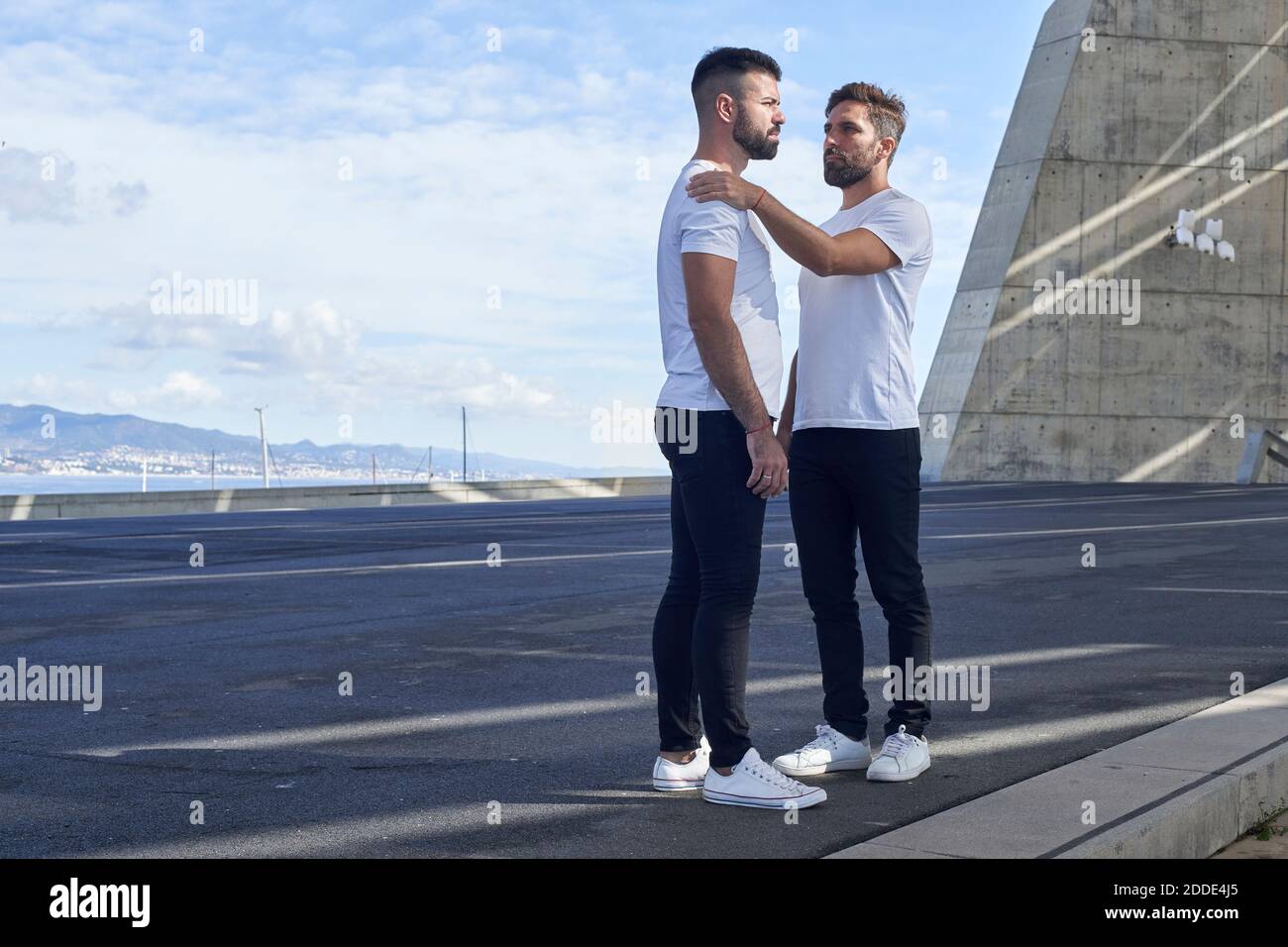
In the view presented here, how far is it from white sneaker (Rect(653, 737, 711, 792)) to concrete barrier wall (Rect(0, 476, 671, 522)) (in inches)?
825

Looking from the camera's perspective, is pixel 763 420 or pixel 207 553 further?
pixel 207 553

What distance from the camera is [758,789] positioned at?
422 cm

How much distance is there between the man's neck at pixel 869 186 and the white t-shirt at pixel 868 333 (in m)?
0.06

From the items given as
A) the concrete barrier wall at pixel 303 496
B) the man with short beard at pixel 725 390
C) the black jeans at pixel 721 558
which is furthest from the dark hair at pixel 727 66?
the concrete barrier wall at pixel 303 496

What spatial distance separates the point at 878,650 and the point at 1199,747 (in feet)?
9.68

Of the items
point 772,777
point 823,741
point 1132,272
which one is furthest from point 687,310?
point 1132,272

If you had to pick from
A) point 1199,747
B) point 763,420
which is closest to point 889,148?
point 763,420

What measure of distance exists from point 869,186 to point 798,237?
2.15 ft

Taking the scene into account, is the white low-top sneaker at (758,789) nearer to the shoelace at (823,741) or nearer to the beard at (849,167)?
the shoelace at (823,741)

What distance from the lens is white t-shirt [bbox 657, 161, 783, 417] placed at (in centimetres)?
425

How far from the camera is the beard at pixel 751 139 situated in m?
4.34

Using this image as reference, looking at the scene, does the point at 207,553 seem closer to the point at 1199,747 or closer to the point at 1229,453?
the point at 1199,747

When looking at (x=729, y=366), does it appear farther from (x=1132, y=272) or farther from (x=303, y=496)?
(x=1132, y=272)
